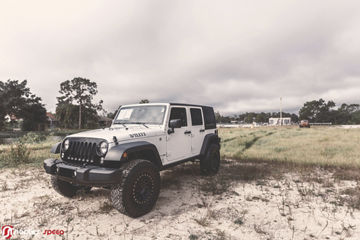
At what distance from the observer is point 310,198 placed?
3975 mm

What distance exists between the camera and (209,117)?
5957 millimetres

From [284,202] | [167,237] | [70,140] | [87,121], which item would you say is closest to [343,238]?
[284,202]

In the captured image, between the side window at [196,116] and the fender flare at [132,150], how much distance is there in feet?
5.43

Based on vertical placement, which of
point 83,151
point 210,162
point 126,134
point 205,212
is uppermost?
point 126,134

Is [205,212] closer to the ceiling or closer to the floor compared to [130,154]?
closer to the floor

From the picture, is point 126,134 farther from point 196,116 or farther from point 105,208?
point 196,116

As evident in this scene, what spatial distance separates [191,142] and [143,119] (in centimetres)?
136

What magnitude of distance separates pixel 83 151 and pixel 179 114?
219cm

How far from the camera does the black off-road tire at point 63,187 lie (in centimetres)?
391

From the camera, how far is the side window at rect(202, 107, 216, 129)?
5.74 m

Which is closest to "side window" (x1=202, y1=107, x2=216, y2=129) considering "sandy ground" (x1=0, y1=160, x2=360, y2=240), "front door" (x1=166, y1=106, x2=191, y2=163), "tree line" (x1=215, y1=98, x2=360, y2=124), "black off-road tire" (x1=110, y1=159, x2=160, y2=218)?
"front door" (x1=166, y1=106, x2=191, y2=163)

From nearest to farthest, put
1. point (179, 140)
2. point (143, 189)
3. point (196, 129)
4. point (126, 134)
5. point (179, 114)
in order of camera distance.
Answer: point (143, 189) < point (126, 134) < point (179, 140) < point (179, 114) < point (196, 129)

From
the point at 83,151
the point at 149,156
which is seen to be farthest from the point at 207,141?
the point at 83,151

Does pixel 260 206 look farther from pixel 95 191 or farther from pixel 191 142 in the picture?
pixel 95 191
